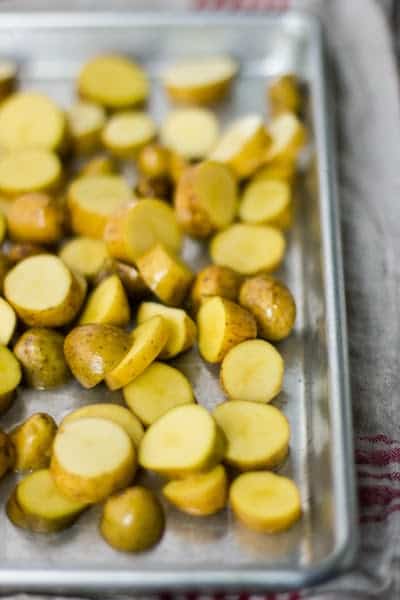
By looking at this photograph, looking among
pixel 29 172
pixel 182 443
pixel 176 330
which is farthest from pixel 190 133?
pixel 182 443

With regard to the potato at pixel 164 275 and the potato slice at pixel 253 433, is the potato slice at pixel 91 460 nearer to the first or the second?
the potato slice at pixel 253 433

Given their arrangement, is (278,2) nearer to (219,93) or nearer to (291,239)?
(219,93)

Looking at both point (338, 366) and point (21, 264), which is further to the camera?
point (21, 264)

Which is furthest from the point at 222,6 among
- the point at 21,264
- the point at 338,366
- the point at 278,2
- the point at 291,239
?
the point at 338,366

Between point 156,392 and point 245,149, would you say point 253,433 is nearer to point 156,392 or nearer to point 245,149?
point 156,392

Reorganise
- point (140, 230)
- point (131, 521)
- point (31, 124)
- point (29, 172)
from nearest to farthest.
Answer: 1. point (131, 521)
2. point (140, 230)
3. point (29, 172)
4. point (31, 124)

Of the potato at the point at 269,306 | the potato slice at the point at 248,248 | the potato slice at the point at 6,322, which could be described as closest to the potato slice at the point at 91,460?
the potato slice at the point at 6,322
